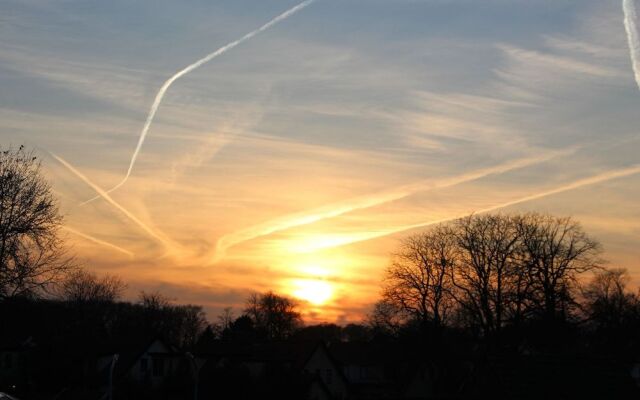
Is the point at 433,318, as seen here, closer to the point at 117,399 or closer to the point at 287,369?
the point at 287,369

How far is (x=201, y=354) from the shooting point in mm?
76250

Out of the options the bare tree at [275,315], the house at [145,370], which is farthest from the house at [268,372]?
the bare tree at [275,315]

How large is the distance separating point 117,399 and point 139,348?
44.8 ft

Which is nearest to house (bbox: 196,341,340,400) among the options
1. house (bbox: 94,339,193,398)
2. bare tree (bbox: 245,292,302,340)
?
house (bbox: 94,339,193,398)

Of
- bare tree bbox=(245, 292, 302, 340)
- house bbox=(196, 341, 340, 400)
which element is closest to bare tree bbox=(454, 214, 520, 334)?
house bbox=(196, 341, 340, 400)

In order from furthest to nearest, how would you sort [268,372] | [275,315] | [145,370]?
[275,315] → [145,370] → [268,372]

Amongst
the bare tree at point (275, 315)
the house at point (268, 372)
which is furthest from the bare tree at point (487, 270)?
the bare tree at point (275, 315)

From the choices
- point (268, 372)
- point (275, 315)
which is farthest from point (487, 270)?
point (275, 315)

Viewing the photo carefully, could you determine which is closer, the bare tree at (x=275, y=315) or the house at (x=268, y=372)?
the house at (x=268, y=372)

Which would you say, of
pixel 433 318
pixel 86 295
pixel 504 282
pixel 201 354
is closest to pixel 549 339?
pixel 504 282

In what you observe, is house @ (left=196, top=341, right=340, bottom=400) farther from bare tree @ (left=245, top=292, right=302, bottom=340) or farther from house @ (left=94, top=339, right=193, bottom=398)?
bare tree @ (left=245, top=292, right=302, bottom=340)

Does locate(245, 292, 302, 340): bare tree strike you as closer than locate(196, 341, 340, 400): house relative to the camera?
No

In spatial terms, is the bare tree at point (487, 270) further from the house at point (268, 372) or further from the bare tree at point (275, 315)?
the bare tree at point (275, 315)

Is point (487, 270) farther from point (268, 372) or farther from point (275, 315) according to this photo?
point (275, 315)
